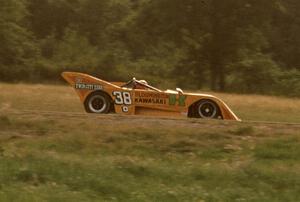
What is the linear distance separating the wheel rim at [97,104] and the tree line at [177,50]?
765 inches

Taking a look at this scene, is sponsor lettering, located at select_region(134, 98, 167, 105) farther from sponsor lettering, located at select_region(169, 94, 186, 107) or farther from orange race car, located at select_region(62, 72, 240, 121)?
sponsor lettering, located at select_region(169, 94, 186, 107)

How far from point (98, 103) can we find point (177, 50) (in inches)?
889

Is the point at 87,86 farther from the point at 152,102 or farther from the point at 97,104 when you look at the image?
the point at 152,102

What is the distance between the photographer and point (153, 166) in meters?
10.5

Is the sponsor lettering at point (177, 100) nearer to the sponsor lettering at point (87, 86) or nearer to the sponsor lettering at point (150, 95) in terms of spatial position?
the sponsor lettering at point (150, 95)

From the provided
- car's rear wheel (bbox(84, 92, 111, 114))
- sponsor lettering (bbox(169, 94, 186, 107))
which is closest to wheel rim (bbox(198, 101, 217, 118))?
sponsor lettering (bbox(169, 94, 186, 107))

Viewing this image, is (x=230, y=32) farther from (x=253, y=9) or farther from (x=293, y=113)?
(x=293, y=113)

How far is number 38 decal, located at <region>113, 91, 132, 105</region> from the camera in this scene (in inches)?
654

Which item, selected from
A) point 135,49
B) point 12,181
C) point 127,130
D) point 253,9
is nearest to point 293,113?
point 127,130

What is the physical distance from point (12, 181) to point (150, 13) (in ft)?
95.5

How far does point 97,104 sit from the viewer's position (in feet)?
55.8

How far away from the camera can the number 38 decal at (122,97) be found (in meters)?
16.6

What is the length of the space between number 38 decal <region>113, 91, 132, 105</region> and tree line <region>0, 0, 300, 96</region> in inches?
767

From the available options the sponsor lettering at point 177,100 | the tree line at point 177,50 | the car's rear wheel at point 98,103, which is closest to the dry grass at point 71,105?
the car's rear wheel at point 98,103
